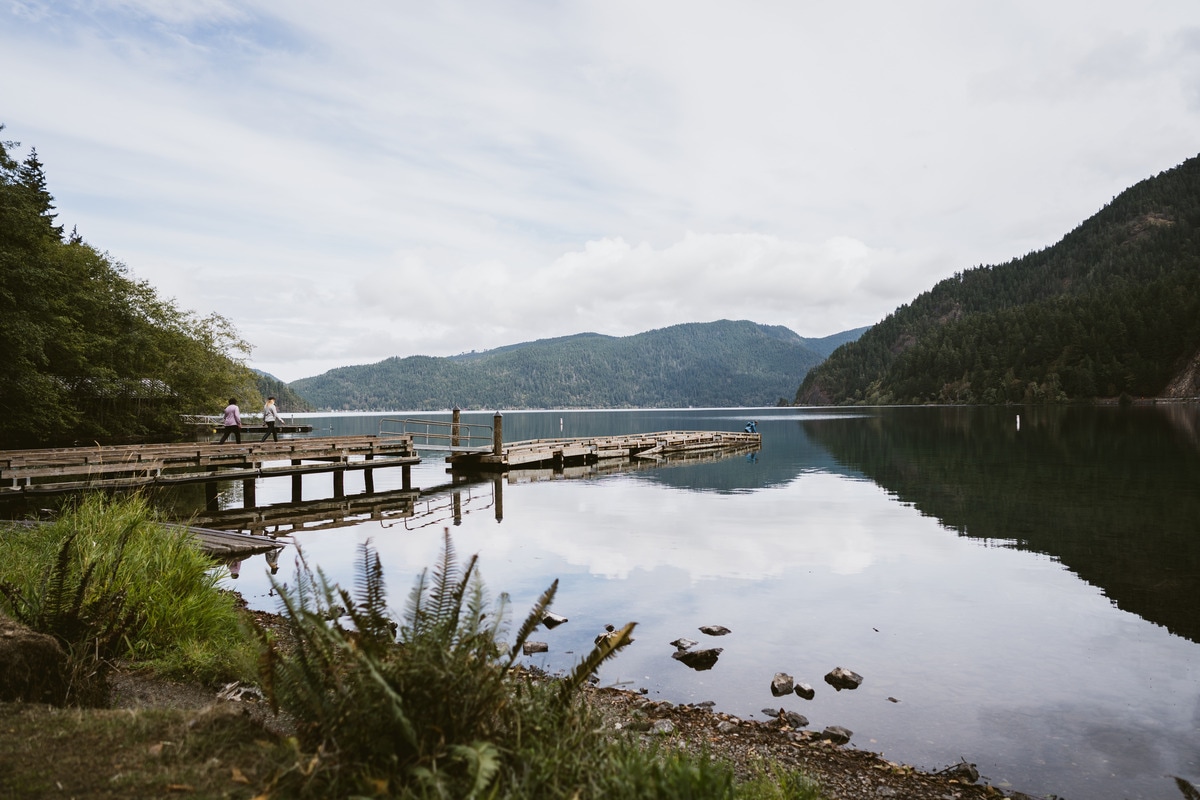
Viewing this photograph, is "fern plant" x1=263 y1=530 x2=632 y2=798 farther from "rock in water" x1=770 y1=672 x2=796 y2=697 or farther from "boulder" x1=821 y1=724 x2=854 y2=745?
"rock in water" x1=770 y1=672 x2=796 y2=697

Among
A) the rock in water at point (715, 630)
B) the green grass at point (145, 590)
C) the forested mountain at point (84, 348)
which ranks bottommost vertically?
the rock in water at point (715, 630)

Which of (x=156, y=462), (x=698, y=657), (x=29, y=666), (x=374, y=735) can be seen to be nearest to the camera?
(x=374, y=735)

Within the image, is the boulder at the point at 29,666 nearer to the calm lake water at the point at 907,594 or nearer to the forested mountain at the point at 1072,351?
the calm lake water at the point at 907,594

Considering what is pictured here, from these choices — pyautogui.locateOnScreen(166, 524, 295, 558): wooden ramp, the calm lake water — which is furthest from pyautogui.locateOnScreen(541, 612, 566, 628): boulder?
pyautogui.locateOnScreen(166, 524, 295, 558): wooden ramp

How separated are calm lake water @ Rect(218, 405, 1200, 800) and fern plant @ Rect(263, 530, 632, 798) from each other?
2271 mm

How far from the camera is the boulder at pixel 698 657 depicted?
33.7ft

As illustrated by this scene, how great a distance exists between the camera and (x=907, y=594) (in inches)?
562

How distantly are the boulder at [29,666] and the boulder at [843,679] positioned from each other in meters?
8.37

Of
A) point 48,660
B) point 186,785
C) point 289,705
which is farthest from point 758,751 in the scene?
point 48,660

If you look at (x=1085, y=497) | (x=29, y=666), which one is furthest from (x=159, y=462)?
(x=1085, y=497)

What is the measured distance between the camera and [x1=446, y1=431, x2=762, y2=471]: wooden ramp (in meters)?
40.2

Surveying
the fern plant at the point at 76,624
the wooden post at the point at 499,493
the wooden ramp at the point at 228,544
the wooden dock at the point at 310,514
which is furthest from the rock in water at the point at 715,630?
the wooden post at the point at 499,493

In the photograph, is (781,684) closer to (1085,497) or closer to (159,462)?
(1085,497)

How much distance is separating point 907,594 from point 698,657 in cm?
607
